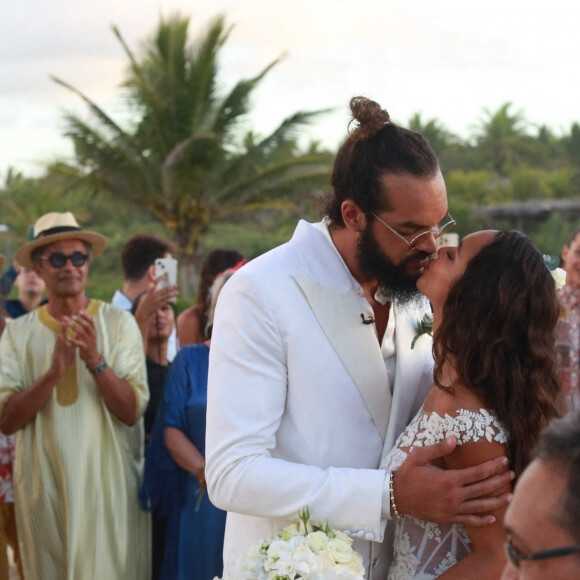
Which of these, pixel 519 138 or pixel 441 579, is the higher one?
pixel 519 138

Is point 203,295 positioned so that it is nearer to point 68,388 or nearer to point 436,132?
point 68,388

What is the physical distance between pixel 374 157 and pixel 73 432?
290 centimetres

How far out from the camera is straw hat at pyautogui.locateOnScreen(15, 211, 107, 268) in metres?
5.63

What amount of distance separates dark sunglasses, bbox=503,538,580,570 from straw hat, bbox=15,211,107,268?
14.2 feet

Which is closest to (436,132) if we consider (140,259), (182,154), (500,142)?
(500,142)

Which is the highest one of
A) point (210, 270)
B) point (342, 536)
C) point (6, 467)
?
point (210, 270)

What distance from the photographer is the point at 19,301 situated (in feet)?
24.7

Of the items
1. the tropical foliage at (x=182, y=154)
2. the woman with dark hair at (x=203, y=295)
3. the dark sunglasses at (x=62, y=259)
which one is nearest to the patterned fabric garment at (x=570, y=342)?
the woman with dark hair at (x=203, y=295)

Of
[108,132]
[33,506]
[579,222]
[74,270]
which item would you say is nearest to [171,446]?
[33,506]

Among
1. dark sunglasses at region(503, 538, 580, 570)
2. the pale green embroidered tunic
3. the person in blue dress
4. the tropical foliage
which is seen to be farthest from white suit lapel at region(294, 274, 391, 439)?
the tropical foliage

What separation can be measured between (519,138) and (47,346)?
4619 centimetres

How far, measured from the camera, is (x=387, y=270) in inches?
119

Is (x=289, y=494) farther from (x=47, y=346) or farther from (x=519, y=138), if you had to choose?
(x=519, y=138)

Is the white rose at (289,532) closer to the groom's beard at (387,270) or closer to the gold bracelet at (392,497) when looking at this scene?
the gold bracelet at (392,497)
